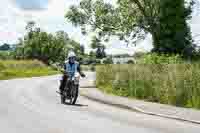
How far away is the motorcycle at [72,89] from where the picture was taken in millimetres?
20831

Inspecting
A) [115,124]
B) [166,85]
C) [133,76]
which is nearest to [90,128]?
[115,124]

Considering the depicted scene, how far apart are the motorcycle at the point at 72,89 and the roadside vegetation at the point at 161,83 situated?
3.39m

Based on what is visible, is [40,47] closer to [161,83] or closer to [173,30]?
[173,30]

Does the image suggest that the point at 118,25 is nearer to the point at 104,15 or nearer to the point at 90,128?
the point at 104,15

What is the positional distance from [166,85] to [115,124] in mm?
7898

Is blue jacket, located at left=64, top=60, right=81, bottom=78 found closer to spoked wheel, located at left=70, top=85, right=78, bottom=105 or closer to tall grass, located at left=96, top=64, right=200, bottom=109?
spoked wheel, located at left=70, top=85, right=78, bottom=105

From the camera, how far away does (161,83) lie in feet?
71.5

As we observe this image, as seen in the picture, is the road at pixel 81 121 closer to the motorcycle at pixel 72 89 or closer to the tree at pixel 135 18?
the motorcycle at pixel 72 89

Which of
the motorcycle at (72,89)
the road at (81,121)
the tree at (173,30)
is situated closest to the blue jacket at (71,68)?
the motorcycle at (72,89)

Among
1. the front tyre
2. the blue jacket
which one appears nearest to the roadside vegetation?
the front tyre

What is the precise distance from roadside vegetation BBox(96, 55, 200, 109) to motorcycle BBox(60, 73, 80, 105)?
11.1 ft

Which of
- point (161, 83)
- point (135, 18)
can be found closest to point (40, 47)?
point (135, 18)

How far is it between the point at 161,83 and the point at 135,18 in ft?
117

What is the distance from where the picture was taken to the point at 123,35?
194 ft
